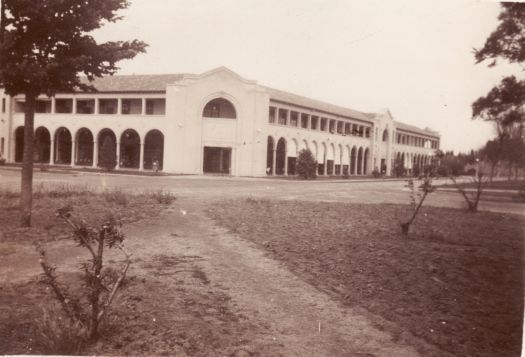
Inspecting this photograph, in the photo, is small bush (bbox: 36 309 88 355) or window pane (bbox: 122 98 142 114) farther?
window pane (bbox: 122 98 142 114)

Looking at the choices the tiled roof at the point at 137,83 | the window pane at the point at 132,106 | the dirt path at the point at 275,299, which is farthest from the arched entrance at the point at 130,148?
the dirt path at the point at 275,299

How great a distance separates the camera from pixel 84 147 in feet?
131

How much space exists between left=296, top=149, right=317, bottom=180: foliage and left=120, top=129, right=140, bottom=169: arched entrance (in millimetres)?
13030

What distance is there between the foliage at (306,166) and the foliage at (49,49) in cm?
2922

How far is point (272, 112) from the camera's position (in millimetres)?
42344

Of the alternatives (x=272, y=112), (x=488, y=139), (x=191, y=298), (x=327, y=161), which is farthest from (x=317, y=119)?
Answer: (x=191, y=298)

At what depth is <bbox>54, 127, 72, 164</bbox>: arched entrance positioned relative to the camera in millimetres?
38797

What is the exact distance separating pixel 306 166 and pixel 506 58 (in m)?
30.5

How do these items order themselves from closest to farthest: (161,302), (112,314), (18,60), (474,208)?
(112,314) < (161,302) < (18,60) < (474,208)

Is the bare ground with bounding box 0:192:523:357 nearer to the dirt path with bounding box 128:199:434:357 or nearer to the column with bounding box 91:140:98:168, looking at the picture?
the dirt path with bounding box 128:199:434:357

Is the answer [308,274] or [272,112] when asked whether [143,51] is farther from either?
[272,112]

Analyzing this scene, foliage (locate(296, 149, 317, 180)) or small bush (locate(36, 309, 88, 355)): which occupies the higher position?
foliage (locate(296, 149, 317, 180))

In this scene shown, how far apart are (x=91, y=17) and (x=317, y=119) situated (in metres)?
40.9

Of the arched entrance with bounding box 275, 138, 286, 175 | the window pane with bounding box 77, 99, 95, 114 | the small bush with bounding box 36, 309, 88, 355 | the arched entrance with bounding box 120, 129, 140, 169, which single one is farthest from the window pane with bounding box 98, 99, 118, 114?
the small bush with bounding box 36, 309, 88, 355
